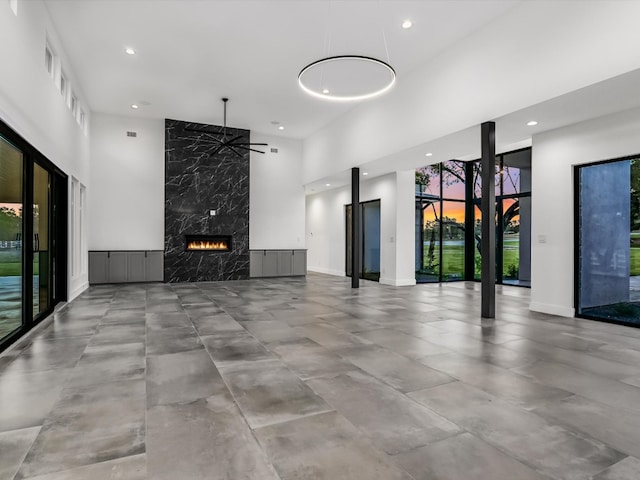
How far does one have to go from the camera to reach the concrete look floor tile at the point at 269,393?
9.03 ft

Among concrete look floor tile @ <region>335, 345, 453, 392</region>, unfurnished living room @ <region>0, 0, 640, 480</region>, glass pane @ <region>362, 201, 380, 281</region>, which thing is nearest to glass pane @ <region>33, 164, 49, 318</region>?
unfurnished living room @ <region>0, 0, 640, 480</region>

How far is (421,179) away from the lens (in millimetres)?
12117

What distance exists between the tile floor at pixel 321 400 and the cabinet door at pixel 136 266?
5344mm

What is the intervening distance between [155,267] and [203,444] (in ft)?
31.9

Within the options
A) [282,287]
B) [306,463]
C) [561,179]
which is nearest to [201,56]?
[282,287]

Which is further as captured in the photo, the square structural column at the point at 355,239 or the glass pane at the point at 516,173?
the glass pane at the point at 516,173

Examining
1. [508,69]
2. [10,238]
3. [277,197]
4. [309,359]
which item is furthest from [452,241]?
[10,238]

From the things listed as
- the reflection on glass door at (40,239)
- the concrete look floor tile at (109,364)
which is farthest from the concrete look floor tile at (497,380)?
the reflection on glass door at (40,239)

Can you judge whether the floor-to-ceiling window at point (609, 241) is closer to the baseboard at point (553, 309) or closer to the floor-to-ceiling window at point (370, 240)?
the baseboard at point (553, 309)

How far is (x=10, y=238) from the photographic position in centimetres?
454

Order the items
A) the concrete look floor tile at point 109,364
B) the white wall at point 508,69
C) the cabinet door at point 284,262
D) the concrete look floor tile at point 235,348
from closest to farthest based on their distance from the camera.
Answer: the concrete look floor tile at point 109,364 < the concrete look floor tile at point 235,348 < the white wall at point 508,69 < the cabinet door at point 284,262

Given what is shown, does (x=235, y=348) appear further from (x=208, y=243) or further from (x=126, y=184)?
(x=126, y=184)

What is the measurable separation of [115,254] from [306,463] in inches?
406

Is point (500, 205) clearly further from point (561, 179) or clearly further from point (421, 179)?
point (561, 179)
